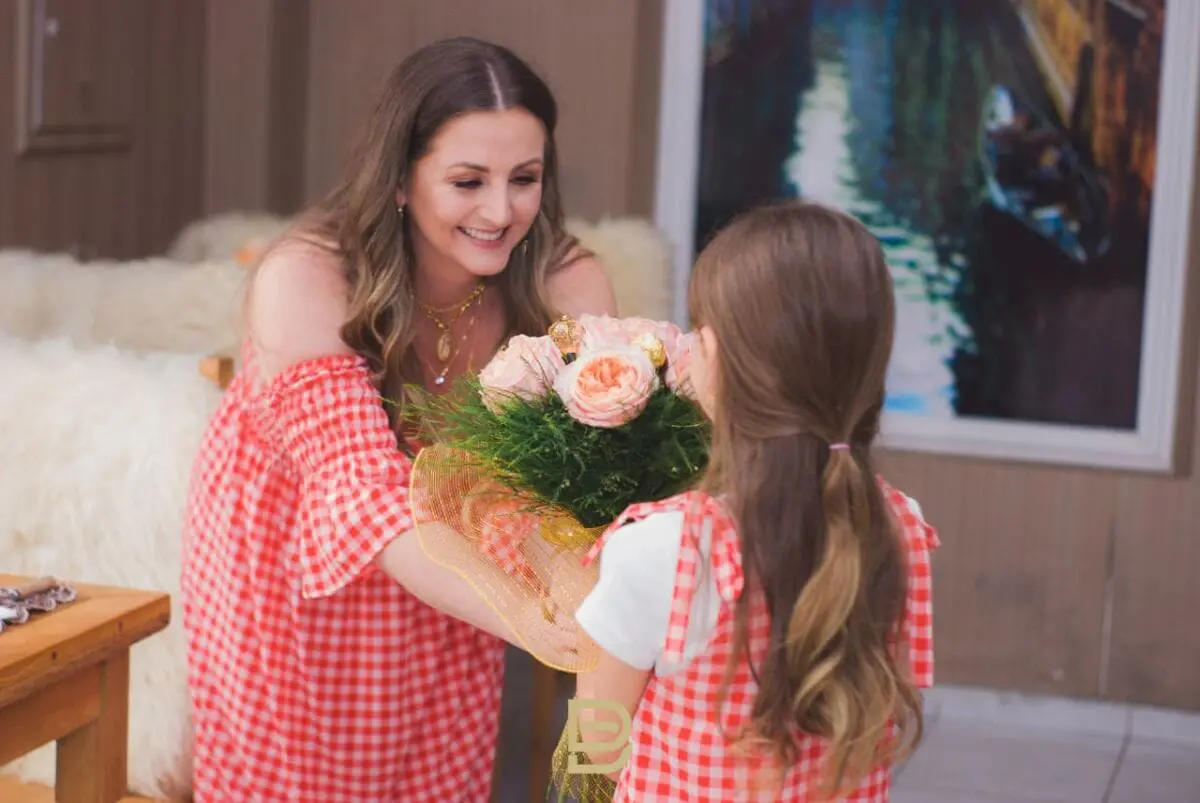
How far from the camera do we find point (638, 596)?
4.62ft

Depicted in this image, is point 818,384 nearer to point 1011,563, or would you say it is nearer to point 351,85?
point 1011,563

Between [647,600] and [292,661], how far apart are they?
0.86 m

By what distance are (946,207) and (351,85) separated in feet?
5.25

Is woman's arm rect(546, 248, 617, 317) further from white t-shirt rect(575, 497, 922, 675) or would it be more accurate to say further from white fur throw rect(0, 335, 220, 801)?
white t-shirt rect(575, 497, 922, 675)

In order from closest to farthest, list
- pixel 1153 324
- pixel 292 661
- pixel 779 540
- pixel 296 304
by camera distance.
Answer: pixel 779 540, pixel 296 304, pixel 292 661, pixel 1153 324

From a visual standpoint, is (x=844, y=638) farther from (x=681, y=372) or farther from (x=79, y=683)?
(x=79, y=683)

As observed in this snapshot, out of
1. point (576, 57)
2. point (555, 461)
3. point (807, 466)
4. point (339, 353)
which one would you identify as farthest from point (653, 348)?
point (576, 57)

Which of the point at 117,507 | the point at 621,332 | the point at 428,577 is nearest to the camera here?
the point at 621,332

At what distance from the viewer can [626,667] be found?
1436 mm

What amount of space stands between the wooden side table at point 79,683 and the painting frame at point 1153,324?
7.67 ft

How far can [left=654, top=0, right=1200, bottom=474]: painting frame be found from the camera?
3898mm

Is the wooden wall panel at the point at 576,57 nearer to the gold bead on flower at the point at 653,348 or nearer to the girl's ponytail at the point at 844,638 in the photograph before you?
the gold bead on flower at the point at 653,348

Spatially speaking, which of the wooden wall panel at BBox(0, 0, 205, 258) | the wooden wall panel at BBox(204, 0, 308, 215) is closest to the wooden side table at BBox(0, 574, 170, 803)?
the wooden wall panel at BBox(0, 0, 205, 258)

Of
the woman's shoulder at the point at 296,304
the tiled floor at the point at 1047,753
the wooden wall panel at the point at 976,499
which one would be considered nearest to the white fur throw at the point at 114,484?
Answer: the woman's shoulder at the point at 296,304
